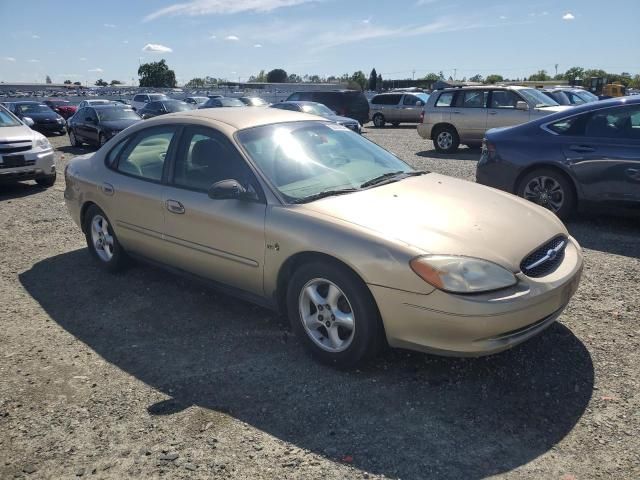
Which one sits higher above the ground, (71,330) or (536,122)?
(536,122)

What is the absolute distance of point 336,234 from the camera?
3.18 meters

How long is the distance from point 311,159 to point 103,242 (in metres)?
2.52

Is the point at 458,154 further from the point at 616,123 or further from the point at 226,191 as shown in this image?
the point at 226,191

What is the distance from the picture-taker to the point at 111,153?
198 inches

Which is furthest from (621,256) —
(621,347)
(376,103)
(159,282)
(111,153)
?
(376,103)

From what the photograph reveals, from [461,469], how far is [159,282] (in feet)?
11.1

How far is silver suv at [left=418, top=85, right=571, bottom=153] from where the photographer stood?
43.9ft

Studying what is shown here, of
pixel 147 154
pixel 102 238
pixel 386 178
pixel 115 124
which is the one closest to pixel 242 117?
pixel 147 154

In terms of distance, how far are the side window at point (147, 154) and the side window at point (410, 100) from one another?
2220 centimetres

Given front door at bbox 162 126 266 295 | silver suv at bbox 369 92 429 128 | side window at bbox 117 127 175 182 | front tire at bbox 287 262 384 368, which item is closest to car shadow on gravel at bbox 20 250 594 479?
front tire at bbox 287 262 384 368

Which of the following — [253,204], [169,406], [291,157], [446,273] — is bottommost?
[169,406]

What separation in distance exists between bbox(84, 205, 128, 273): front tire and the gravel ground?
1.70 feet

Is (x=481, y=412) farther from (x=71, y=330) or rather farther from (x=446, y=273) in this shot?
(x=71, y=330)

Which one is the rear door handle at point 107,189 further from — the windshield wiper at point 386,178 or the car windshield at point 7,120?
the car windshield at point 7,120
